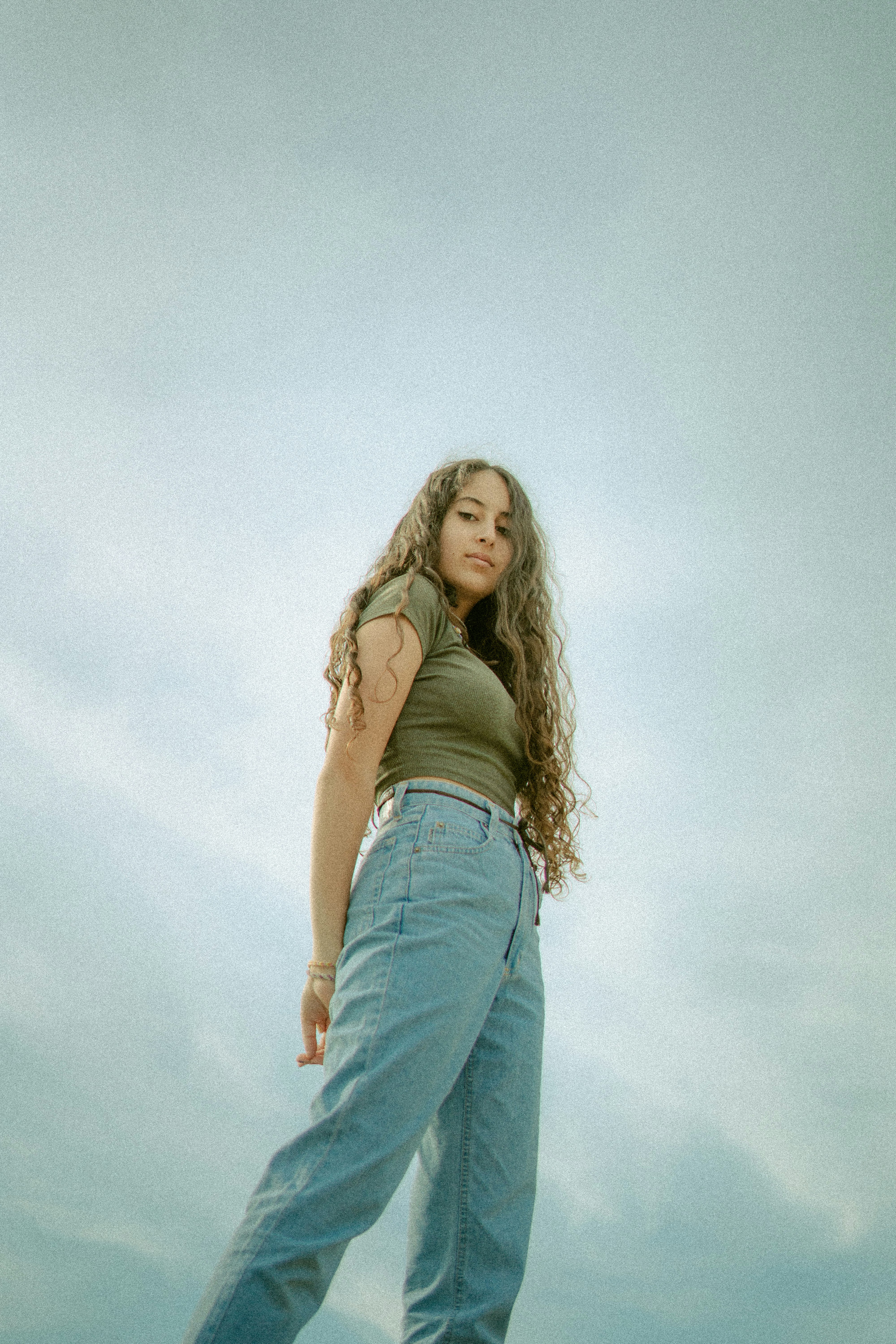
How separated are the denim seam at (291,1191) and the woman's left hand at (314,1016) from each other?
20 cm

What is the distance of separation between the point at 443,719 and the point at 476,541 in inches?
23.4

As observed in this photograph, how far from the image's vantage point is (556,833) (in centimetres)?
207

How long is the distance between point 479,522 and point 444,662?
1.78 ft

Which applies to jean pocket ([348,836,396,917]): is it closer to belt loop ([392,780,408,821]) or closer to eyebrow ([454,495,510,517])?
belt loop ([392,780,408,821])

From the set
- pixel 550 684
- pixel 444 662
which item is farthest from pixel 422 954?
pixel 550 684

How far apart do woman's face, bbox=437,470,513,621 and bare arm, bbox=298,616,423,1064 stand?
502mm

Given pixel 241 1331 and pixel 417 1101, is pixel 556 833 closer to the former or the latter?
pixel 417 1101

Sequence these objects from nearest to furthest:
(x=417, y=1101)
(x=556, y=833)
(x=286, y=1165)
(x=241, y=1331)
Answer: (x=241, y=1331)
(x=286, y=1165)
(x=417, y=1101)
(x=556, y=833)

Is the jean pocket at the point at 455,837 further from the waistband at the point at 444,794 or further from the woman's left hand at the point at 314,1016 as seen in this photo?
the woman's left hand at the point at 314,1016

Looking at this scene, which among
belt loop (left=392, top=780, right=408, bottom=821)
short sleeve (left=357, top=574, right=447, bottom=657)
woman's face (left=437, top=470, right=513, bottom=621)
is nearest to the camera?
belt loop (left=392, top=780, right=408, bottom=821)

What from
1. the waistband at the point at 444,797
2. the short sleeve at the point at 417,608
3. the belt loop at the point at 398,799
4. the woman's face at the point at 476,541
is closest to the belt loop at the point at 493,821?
the waistband at the point at 444,797

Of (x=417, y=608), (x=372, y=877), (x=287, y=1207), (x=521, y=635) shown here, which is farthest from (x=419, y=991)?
(x=521, y=635)

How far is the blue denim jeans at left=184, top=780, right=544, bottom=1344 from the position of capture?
1.23 metres

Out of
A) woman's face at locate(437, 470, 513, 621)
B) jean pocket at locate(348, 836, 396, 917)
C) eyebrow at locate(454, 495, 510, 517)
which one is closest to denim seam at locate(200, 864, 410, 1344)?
jean pocket at locate(348, 836, 396, 917)
